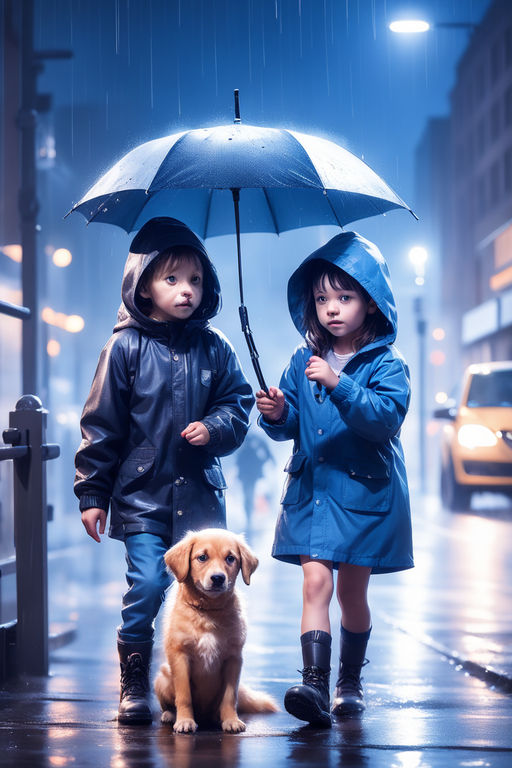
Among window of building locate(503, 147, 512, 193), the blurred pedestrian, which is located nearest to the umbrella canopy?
the blurred pedestrian

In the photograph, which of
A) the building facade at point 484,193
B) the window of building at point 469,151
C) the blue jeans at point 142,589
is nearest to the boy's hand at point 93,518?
the blue jeans at point 142,589

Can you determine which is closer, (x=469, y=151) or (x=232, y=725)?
(x=232, y=725)

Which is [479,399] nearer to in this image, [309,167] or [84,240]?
[309,167]

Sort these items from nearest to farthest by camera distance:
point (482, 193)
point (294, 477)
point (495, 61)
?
point (294, 477)
point (495, 61)
point (482, 193)

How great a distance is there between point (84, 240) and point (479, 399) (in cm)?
3852

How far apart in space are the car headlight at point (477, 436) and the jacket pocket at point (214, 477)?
9.11 metres

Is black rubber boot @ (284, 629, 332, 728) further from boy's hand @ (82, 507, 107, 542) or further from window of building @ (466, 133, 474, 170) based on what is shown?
window of building @ (466, 133, 474, 170)

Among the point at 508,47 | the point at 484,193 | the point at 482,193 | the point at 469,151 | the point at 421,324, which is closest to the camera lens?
the point at 421,324

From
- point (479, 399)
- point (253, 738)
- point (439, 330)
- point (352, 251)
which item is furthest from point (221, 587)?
point (439, 330)

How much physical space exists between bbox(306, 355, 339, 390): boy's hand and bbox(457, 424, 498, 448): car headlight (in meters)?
9.30

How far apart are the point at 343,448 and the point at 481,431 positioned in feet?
29.8

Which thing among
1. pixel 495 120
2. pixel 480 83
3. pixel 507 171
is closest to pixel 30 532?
pixel 507 171

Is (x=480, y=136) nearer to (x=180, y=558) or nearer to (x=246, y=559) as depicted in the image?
(x=246, y=559)

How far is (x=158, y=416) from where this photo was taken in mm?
4148
